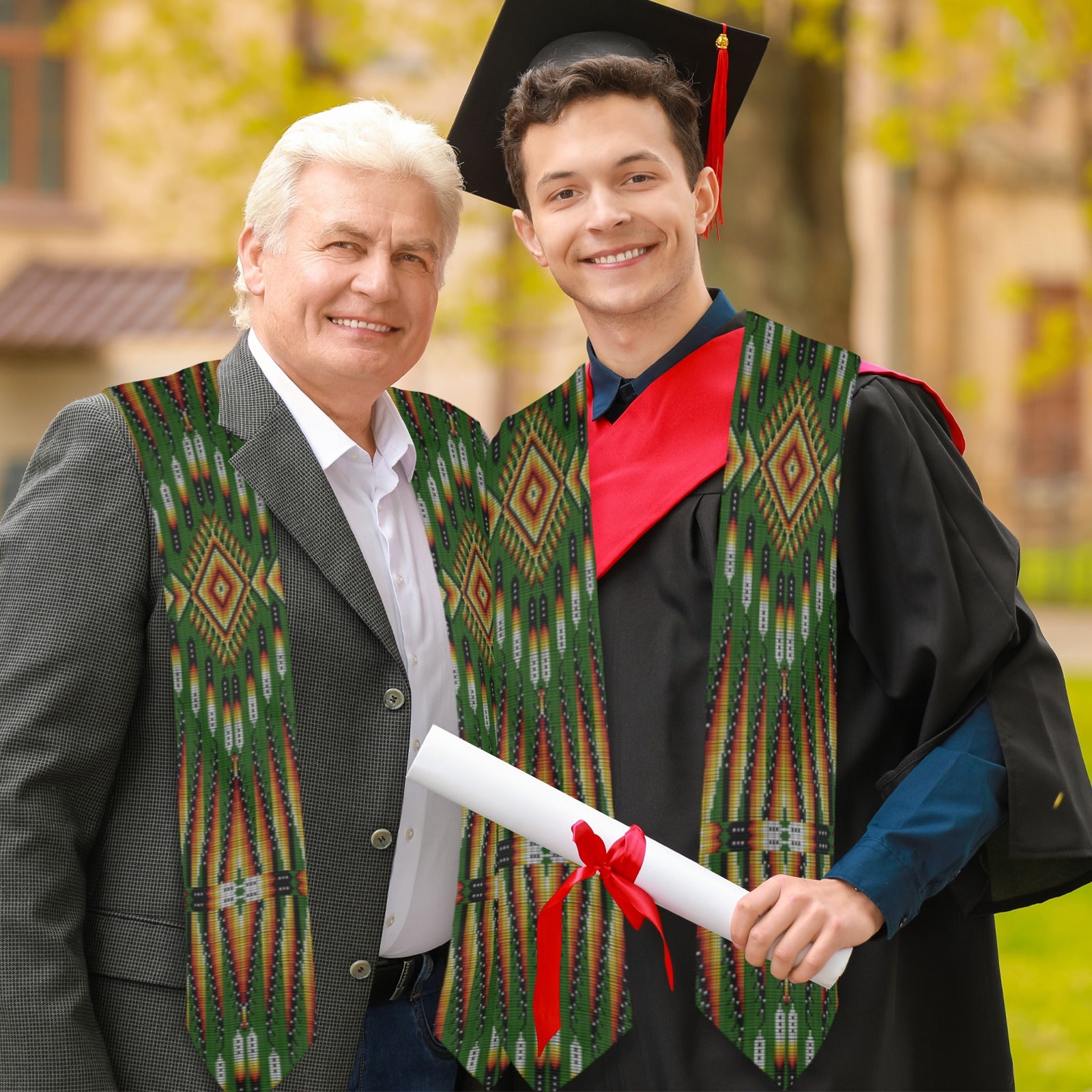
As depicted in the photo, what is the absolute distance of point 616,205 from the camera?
233cm

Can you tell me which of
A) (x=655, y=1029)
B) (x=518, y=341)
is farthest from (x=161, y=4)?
(x=655, y=1029)

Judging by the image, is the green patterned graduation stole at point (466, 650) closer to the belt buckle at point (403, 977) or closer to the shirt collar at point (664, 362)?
the belt buckle at point (403, 977)

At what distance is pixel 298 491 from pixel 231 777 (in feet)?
1.46

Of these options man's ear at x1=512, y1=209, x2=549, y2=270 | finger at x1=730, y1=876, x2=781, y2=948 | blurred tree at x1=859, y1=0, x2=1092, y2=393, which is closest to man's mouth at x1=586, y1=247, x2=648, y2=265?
man's ear at x1=512, y1=209, x2=549, y2=270

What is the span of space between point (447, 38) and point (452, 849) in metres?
7.23

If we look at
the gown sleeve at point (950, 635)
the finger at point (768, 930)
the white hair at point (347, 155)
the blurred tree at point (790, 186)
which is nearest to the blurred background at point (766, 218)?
the blurred tree at point (790, 186)

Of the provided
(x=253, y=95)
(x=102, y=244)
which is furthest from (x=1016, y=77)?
(x=102, y=244)

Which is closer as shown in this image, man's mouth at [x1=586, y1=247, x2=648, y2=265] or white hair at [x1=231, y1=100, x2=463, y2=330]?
white hair at [x1=231, y1=100, x2=463, y2=330]

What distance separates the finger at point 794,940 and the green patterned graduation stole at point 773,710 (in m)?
0.14

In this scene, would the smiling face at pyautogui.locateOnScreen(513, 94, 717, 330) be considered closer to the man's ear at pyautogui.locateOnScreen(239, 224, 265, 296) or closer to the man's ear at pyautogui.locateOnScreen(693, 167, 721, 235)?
the man's ear at pyautogui.locateOnScreen(693, 167, 721, 235)

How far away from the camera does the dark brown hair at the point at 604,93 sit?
2.35m

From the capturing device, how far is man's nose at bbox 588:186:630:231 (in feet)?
7.59

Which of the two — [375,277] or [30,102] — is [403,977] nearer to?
[375,277]

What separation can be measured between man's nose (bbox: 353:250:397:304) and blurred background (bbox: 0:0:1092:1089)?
326 cm
